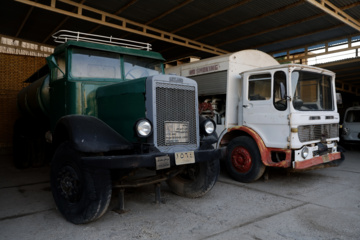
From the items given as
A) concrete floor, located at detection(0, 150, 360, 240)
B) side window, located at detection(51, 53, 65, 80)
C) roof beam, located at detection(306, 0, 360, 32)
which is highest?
roof beam, located at detection(306, 0, 360, 32)

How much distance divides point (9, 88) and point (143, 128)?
29.8 ft

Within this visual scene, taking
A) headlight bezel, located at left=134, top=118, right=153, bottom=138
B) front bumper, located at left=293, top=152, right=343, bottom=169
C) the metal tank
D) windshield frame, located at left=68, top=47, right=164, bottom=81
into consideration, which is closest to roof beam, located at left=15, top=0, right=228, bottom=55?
the metal tank

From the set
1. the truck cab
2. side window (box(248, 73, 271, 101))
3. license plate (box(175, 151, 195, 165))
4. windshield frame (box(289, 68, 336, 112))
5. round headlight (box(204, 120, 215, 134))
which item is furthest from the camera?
side window (box(248, 73, 271, 101))

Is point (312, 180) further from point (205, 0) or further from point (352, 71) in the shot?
point (352, 71)

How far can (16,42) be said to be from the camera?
10422 mm

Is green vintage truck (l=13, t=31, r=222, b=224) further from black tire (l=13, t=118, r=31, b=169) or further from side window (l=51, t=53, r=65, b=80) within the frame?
black tire (l=13, t=118, r=31, b=169)

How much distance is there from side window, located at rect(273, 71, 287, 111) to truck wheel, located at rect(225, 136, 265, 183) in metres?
0.90

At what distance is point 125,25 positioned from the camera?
856 centimetres

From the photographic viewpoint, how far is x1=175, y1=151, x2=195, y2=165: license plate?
3831 mm

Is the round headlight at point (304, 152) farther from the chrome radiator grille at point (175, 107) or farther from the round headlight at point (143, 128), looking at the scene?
the round headlight at point (143, 128)

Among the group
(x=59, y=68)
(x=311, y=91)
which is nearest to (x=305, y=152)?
(x=311, y=91)

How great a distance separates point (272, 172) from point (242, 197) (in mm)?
2220

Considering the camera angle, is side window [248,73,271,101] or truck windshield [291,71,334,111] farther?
side window [248,73,271,101]

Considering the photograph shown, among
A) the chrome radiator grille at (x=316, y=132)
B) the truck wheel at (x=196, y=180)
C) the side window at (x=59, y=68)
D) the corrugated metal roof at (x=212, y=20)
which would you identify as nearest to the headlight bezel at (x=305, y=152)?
the chrome radiator grille at (x=316, y=132)
